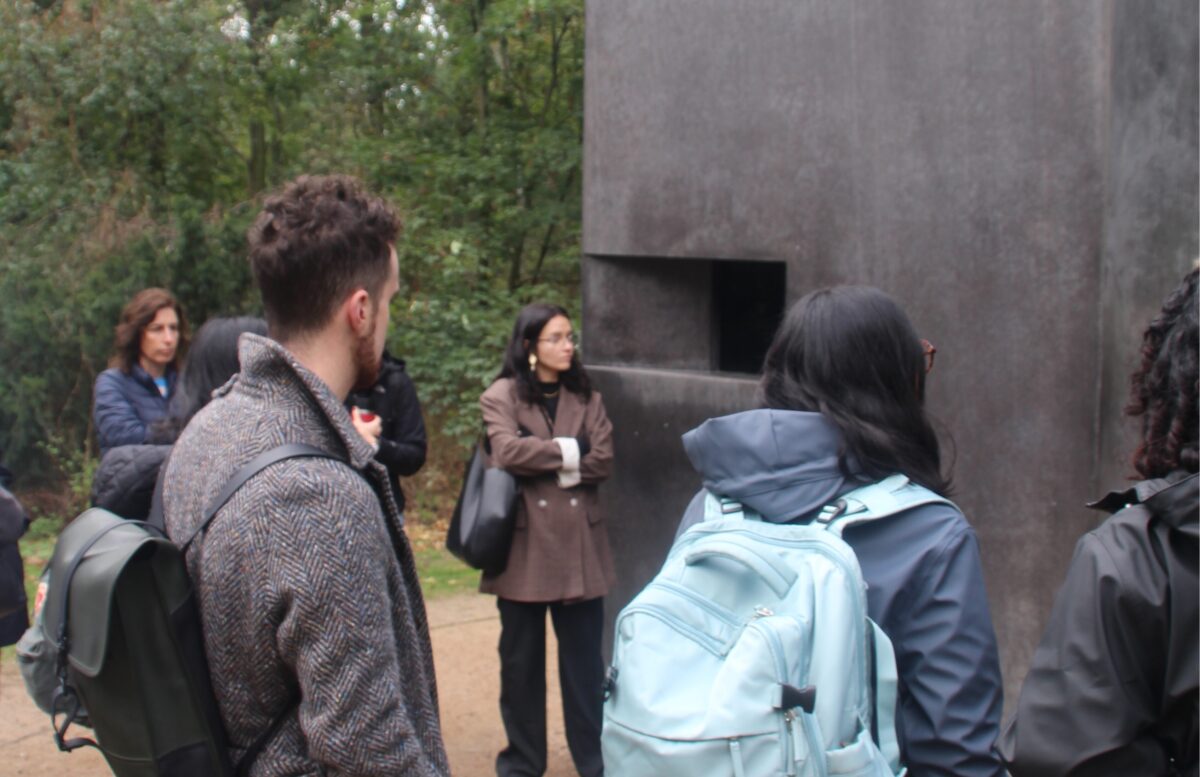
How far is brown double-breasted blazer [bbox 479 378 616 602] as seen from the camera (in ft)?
16.4

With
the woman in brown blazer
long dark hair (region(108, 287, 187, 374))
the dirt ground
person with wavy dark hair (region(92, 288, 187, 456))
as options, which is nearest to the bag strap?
the woman in brown blazer

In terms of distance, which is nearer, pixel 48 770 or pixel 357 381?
pixel 357 381

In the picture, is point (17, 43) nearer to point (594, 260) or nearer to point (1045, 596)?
point (594, 260)

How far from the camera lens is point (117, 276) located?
11086 millimetres

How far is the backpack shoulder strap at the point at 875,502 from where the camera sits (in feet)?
7.69

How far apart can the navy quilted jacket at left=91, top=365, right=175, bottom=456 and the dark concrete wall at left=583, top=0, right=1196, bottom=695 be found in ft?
6.48

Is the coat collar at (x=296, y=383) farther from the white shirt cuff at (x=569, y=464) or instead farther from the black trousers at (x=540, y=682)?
the black trousers at (x=540, y=682)

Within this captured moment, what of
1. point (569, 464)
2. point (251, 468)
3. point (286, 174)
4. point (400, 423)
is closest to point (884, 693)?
point (251, 468)

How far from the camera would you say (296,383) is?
2.04 metres

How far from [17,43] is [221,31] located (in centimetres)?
179

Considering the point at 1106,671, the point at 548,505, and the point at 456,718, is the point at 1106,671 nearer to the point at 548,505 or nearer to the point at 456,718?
the point at 548,505

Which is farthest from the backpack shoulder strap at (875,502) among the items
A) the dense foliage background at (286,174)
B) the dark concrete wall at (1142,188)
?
the dense foliage background at (286,174)

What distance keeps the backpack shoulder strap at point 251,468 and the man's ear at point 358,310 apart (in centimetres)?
24

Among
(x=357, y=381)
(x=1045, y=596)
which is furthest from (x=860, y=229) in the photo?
(x=357, y=381)
